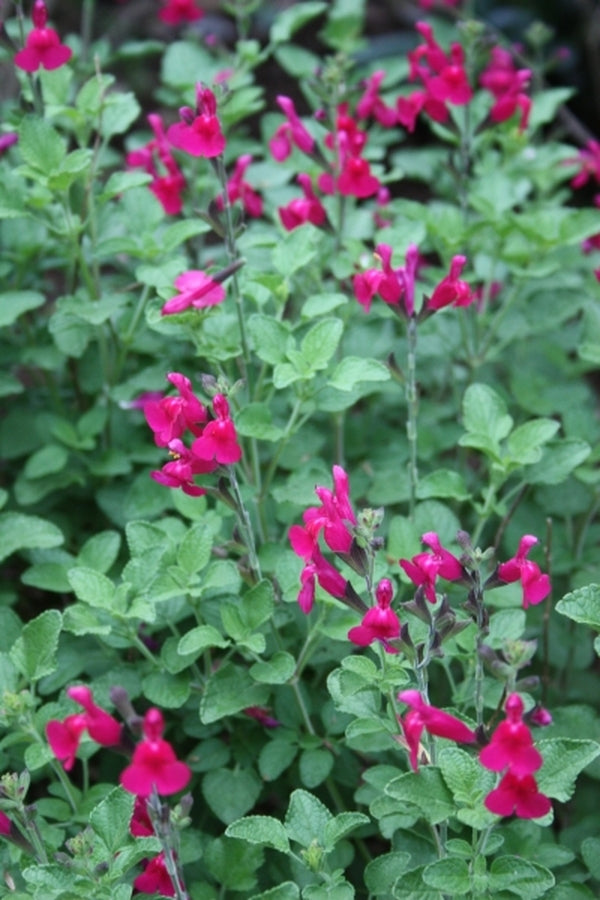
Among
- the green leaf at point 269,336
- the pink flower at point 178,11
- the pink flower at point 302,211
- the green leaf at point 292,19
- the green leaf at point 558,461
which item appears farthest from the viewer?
the pink flower at point 178,11

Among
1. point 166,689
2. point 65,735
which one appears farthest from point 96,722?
point 166,689

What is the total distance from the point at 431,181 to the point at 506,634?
189 cm

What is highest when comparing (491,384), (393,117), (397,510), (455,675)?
(393,117)

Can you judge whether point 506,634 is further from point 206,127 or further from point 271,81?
point 271,81

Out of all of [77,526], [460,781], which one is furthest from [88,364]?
[460,781]

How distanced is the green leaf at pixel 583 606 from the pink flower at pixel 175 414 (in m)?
0.62

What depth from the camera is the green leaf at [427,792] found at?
5.28ft

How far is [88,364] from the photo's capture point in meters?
2.76

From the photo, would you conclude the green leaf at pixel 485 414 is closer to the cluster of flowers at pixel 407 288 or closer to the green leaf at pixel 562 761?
the cluster of flowers at pixel 407 288

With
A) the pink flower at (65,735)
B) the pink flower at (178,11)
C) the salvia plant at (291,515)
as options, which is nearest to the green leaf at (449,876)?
the salvia plant at (291,515)

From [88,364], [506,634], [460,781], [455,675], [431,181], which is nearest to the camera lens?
[460,781]

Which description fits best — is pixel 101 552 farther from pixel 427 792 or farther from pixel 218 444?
pixel 427 792

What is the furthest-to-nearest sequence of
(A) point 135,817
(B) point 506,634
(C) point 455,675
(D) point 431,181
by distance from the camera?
(D) point 431,181
(C) point 455,675
(B) point 506,634
(A) point 135,817

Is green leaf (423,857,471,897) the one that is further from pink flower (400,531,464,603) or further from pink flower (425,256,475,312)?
pink flower (425,256,475,312)
